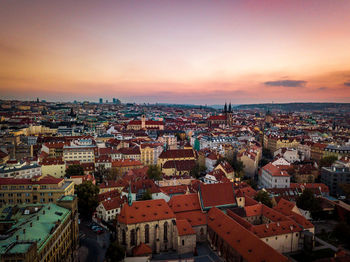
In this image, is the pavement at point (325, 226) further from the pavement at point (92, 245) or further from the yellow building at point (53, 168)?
the yellow building at point (53, 168)

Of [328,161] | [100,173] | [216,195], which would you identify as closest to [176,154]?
[100,173]

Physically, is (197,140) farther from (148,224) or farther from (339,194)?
(148,224)

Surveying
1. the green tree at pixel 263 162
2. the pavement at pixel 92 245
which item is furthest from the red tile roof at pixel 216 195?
the green tree at pixel 263 162

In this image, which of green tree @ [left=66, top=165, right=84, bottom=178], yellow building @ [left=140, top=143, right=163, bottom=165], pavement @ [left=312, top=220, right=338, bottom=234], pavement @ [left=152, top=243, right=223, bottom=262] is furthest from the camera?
yellow building @ [left=140, top=143, right=163, bottom=165]

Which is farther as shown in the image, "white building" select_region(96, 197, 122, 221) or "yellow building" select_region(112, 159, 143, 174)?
"yellow building" select_region(112, 159, 143, 174)

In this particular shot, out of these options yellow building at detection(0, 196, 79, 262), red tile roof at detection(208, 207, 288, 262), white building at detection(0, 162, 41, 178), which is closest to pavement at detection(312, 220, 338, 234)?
red tile roof at detection(208, 207, 288, 262)

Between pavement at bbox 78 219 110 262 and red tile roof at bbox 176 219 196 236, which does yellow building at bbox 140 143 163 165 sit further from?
red tile roof at bbox 176 219 196 236

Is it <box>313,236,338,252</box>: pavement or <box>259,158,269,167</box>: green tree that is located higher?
<box>259,158,269,167</box>: green tree
